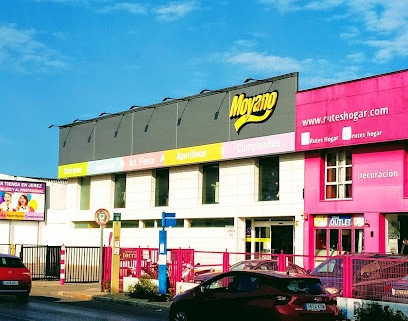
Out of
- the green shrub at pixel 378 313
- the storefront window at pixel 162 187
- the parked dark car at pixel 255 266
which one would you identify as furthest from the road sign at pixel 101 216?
the storefront window at pixel 162 187

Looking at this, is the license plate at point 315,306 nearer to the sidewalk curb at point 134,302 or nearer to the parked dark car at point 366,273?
the parked dark car at point 366,273

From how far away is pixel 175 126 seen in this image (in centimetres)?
3719

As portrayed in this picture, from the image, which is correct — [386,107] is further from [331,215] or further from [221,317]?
[221,317]

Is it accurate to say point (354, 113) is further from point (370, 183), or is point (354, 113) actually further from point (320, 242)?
point (320, 242)

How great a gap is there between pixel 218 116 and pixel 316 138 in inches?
260

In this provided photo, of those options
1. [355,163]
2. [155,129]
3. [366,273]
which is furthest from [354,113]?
[155,129]

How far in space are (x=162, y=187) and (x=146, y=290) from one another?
51.6ft

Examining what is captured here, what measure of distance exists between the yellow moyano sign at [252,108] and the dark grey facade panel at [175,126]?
195 mm

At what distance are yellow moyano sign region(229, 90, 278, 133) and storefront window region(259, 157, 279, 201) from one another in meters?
1.88

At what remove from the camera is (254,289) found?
14297mm

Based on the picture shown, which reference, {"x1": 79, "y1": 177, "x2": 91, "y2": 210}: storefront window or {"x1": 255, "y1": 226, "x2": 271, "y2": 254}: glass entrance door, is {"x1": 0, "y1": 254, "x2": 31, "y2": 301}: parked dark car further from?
{"x1": 79, "y1": 177, "x2": 91, "y2": 210}: storefront window

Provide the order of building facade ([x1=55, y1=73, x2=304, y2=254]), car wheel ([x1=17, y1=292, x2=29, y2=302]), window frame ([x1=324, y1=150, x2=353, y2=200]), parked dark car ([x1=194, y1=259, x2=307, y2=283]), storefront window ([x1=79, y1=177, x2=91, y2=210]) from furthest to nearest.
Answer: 1. storefront window ([x1=79, y1=177, x2=91, y2=210])
2. building facade ([x1=55, y1=73, x2=304, y2=254])
3. window frame ([x1=324, y1=150, x2=353, y2=200])
4. car wheel ([x1=17, y1=292, x2=29, y2=302])
5. parked dark car ([x1=194, y1=259, x2=307, y2=283])

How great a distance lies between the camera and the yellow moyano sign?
31828 millimetres

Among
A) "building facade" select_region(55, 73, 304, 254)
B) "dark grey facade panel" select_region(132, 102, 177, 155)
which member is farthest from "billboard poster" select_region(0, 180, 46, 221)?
"dark grey facade panel" select_region(132, 102, 177, 155)
